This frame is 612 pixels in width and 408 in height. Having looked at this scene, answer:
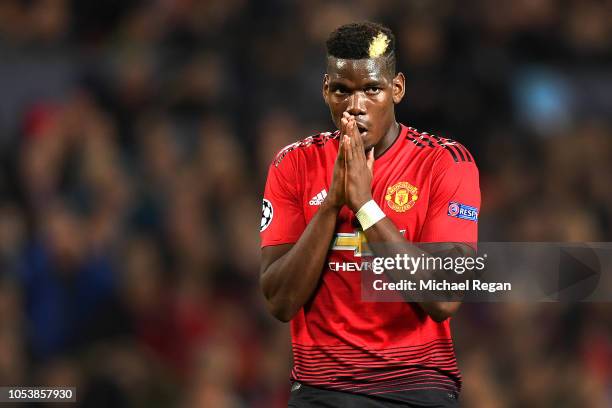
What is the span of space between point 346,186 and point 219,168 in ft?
13.4

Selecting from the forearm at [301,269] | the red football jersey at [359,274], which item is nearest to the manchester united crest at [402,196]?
the red football jersey at [359,274]

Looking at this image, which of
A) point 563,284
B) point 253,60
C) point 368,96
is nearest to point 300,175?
point 368,96

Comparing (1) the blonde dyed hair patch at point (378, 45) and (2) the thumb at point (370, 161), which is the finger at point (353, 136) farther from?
(1) the blonde dyed hair patch at point (378, 45)

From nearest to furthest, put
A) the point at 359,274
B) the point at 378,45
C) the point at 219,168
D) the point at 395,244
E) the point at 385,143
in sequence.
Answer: the point at 395,244 < the point at 359,274 < the point at 378,45 < the point at 385,143 < the point at 219,168

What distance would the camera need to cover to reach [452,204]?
3.58 metres

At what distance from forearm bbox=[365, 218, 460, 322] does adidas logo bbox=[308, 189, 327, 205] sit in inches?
11.5

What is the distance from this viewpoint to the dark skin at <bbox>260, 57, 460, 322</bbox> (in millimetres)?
3428

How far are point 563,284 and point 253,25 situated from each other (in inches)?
176

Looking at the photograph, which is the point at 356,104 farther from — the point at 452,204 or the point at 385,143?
the point at 452,204

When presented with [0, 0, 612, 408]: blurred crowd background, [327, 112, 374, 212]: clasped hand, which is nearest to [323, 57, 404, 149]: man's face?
[327, 112, 374, 212]: clasped hand

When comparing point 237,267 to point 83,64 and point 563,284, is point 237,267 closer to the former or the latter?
point 83,64

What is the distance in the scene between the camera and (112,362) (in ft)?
21.5

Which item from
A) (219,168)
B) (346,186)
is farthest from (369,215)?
(219,168)

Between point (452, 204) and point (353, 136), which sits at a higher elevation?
point (353, 136)
